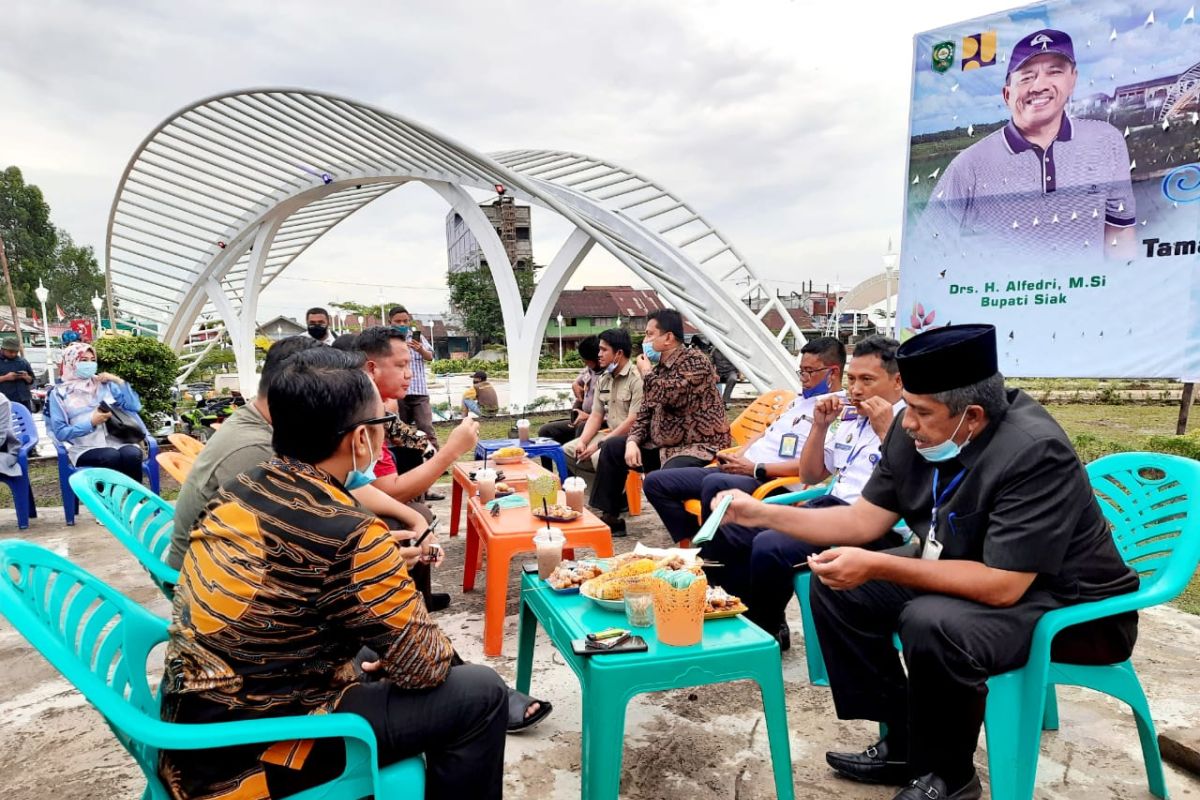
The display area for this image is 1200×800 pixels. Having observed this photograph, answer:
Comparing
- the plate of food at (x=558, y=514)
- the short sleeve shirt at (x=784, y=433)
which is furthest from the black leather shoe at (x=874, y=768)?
the short sleeve shirt at (x=784, y=433)

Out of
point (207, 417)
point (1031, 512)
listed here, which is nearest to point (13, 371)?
point (207, 417)

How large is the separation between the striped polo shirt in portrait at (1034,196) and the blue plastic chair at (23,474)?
828 cm

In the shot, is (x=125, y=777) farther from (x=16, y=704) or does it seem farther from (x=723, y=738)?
(x=723, y=738)

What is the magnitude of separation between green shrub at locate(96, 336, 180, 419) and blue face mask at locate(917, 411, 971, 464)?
10.1 m

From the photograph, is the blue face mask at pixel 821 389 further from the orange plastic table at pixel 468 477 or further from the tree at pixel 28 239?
the tree at pixel 28 239

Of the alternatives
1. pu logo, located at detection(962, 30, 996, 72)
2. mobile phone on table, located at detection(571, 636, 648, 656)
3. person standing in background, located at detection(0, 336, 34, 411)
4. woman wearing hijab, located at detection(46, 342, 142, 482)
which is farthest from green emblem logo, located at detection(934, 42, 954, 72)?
person standing in background, located at detection(0, 336, 34, 411)

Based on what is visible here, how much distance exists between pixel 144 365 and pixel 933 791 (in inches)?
411

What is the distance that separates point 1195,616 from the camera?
3.26 m

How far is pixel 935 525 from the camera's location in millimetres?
2080

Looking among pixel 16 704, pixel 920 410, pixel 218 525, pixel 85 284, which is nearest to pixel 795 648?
pixel 920 410

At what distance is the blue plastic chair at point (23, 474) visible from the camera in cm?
518

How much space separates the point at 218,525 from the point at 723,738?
6.07ft

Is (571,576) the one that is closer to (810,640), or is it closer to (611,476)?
(810,640)

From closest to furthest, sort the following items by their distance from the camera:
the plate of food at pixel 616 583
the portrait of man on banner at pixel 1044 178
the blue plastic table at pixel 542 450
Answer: the plate of food at pixel 616 583, the blue plastic table at pixel 542 450, the portrait of man on banner at pixel 1044 178
